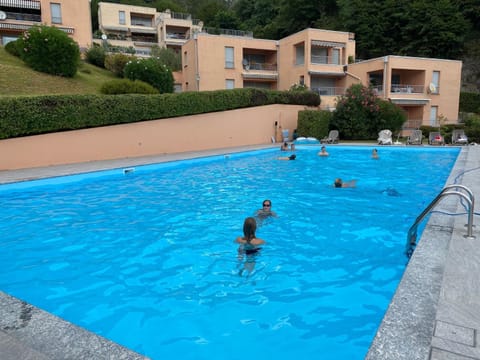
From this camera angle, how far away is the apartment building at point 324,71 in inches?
1228

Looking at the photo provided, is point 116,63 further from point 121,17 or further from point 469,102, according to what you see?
point 469,102

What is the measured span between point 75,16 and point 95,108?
1047 inches

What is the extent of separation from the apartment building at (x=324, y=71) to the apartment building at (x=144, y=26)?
60.3 ft

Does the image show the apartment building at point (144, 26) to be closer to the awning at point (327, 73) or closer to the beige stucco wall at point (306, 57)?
the beige stucco wall at point (306, 57)

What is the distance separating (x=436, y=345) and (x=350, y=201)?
7.20m

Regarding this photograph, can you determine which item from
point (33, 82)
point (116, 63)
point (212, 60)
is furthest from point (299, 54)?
point (33, 82)

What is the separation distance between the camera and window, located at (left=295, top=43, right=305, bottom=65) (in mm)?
32947

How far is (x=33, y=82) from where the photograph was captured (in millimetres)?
21188

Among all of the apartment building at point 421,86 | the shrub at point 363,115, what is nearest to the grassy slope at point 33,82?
the shrub at point 363,115

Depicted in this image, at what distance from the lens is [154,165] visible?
14.6m

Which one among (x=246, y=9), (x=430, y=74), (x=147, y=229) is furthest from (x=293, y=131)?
(x=246, y=9)

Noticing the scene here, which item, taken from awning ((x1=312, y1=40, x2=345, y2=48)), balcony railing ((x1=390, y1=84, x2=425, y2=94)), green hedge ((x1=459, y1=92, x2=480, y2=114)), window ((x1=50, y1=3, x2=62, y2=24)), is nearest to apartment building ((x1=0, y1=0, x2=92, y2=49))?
window ((x1=50, y1=3, x2=62, y2=24))

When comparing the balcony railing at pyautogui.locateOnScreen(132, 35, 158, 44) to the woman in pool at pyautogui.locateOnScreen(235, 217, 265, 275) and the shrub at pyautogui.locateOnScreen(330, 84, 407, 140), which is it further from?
the woman in pool at pyautogui.locateOnScreen(235, 217, 265, 275)

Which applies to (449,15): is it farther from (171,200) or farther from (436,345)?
(436,345)
